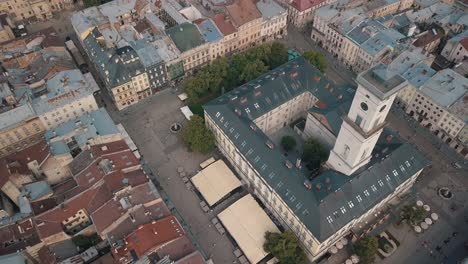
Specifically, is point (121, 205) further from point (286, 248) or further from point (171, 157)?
point (286, 248)

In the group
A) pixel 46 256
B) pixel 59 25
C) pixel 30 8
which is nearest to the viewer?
pixel 46 256

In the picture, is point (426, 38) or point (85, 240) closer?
point (85, 240)

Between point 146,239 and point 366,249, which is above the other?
point 146,239

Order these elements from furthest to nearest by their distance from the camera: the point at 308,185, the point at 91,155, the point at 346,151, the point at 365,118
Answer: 1. the point at 91,155
2. the point at 346,151
3. the point at 308,185
4. the point at 365,118

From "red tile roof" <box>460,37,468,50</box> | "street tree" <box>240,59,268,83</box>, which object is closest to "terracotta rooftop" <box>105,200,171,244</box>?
"street tree" <box>240,59,268,83</box>

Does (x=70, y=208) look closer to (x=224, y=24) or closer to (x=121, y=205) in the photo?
(x=121, y=205)

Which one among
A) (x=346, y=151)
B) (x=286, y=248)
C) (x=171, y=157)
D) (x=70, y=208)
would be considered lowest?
(x=286, y=248)

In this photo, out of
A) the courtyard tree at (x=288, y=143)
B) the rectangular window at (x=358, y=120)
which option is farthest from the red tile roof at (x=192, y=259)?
the rectangular window at (x=358, y=120)

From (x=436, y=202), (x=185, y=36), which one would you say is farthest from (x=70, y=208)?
(x=436, y=202)

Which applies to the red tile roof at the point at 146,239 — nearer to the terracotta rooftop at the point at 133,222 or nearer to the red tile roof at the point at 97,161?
the terracotta rooftop at the point at 133,222
